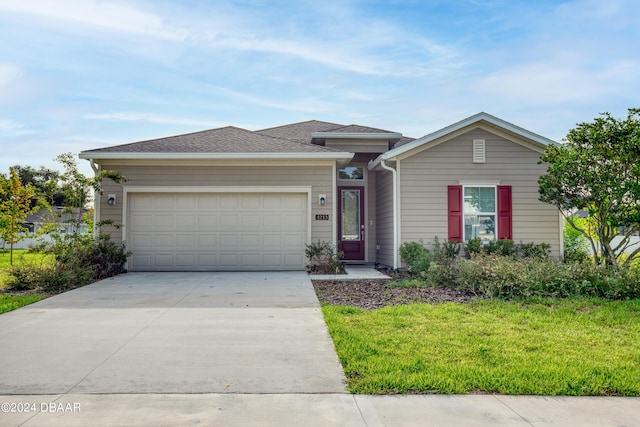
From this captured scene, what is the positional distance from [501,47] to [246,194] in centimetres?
811

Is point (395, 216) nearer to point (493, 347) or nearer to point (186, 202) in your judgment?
point (186, 202)

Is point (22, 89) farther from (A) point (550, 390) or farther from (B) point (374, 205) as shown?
(A) point (550, 390)

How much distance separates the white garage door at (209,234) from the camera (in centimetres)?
1155

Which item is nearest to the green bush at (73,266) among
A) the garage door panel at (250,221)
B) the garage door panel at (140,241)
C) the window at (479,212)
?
the garage door panel at (140,241)

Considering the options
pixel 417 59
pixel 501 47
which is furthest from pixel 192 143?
pixel 501 47

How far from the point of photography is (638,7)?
32.7 ft

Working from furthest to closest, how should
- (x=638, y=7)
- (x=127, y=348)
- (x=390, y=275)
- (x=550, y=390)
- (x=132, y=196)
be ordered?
(x=132, y=196) < (x=390, y=275) < (x=638, y=7) < (x=127, y=348) < (x=550, y=390)

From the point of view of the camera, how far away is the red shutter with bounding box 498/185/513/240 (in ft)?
37.4

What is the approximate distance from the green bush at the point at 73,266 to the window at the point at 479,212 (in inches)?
315

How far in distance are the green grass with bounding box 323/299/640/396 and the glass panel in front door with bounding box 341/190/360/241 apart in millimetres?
6568

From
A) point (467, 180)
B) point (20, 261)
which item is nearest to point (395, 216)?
point (467, 180)

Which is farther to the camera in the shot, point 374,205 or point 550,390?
point 374,205

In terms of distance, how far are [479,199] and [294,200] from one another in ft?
15.1

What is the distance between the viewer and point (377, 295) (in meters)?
8.10
